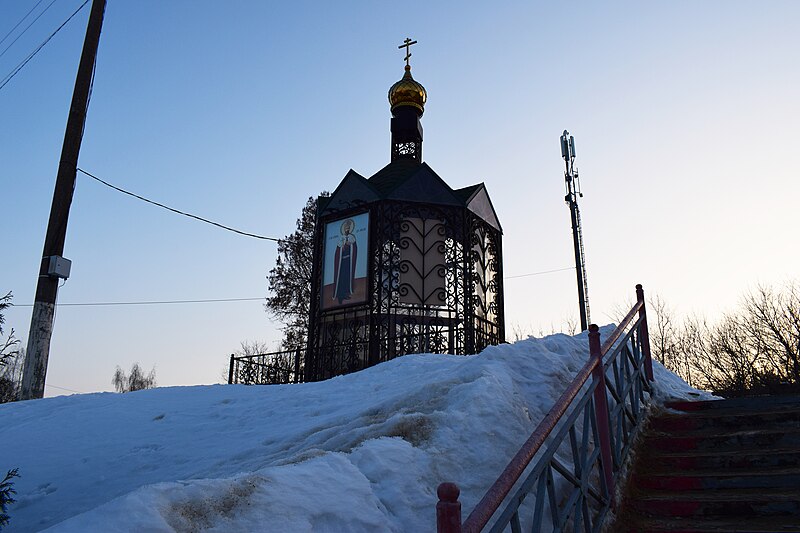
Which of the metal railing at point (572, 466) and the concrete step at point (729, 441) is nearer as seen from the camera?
the metal railing at point (572, 466)

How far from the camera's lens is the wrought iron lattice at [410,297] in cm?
1504

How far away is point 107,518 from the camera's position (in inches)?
99.2

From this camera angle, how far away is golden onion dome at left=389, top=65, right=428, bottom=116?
70.2ft

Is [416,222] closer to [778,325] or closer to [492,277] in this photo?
[492,277]

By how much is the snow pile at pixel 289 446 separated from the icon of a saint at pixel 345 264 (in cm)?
665

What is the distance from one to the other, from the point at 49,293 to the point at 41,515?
4.30 metres

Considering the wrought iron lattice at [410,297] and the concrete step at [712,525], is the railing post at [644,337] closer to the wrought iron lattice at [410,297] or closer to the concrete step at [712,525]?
the concrete step at [712,525]

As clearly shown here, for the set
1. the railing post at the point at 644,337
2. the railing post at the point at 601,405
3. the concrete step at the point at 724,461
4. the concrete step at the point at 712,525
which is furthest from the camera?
the railing post at the point at 644,337

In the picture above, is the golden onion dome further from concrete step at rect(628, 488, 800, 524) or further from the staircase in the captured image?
concrete step at rect(628, 488, 800, 524)

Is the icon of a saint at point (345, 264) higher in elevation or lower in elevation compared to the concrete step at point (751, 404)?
higher

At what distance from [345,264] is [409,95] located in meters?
8.49

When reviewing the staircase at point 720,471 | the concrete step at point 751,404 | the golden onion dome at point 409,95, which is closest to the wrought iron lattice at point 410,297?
the golden onion dome at point 409,95

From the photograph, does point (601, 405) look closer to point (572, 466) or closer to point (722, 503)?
point (572, 466)

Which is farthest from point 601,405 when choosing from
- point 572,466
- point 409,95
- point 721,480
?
point 409,95
